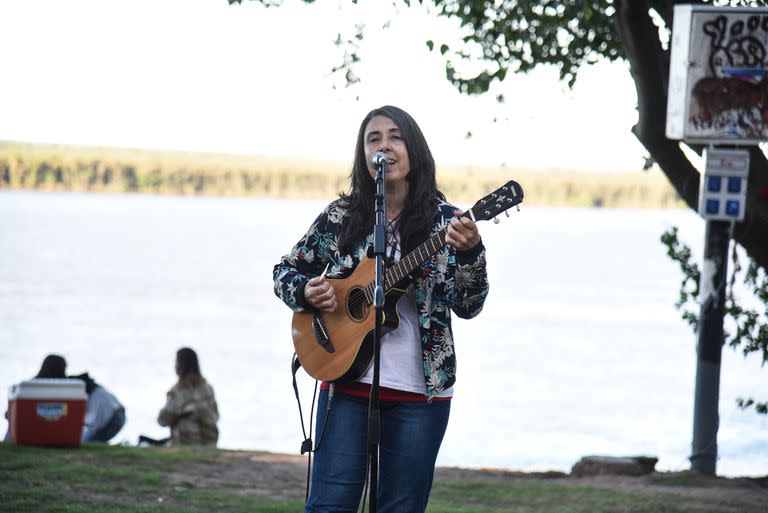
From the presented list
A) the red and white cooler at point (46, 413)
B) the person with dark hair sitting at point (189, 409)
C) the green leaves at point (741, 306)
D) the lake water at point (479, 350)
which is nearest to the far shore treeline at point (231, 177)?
the lake water at point (479, 350)

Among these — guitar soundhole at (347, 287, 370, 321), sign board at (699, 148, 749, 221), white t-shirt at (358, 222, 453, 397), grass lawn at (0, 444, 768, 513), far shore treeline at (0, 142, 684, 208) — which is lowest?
grass lawn at (0, 444, 768, 513)

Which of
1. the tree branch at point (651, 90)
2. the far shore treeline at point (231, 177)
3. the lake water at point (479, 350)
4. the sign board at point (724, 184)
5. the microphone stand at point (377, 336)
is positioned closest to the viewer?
the microphone stand at point (377, 336)

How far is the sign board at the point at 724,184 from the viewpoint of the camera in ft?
19.6

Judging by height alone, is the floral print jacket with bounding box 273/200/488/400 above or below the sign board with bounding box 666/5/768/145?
below

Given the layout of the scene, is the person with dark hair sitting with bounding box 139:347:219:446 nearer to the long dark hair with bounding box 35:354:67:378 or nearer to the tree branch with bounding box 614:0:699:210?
the long dark hair with bounding box 35:354:67:378

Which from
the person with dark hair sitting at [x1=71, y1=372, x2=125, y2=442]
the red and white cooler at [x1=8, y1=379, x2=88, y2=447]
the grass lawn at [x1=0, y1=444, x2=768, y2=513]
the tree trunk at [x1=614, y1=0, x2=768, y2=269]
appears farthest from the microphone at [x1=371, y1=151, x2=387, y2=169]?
the person with dark hair sitting at [x1=71, y1=372, x2=125, y2=442]

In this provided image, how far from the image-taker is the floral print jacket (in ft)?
12.5

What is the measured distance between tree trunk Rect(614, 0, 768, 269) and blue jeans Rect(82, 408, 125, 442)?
4.85 metres

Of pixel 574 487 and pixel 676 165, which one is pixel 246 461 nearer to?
pixel 574 487

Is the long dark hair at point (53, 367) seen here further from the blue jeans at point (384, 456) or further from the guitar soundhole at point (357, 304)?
the blue jeans at point (384, 456)

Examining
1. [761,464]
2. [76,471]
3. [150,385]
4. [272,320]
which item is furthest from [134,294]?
[76,471]

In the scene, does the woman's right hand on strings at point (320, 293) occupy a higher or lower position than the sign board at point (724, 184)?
lower

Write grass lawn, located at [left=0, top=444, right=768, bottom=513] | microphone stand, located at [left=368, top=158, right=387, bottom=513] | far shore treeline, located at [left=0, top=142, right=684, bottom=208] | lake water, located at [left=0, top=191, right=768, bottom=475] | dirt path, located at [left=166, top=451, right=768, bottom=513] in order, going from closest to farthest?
microphone stand, located at [left=368, top=158, right=387, bottom=513] → grass lawn, located at [left=0, top=444, right=768, bottom=513] → dirt path, located at [left=166, top=451, right=768, bottom=513] → lake water, located at [left=0, top=191, right=768, bottom=475] → far shore treeline, located at [left=0, top=142, right=684, bottom=208]

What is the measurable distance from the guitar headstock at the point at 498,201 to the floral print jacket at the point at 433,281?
0.11 m
